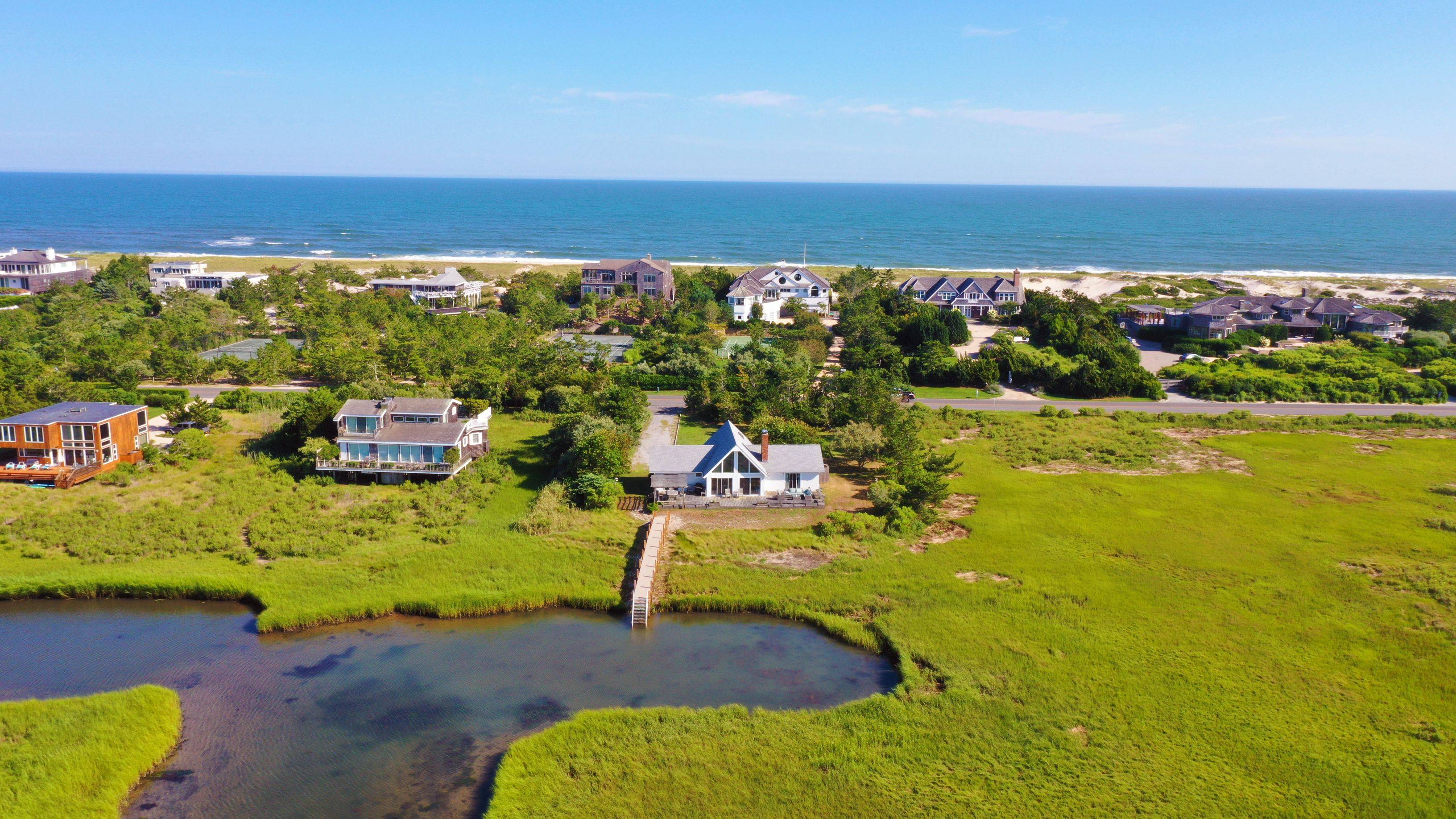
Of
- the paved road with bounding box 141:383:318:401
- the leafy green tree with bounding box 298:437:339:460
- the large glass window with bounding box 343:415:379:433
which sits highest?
the large glass window with bounding box 343:415:379:433

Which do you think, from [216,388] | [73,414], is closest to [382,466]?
[73,414]

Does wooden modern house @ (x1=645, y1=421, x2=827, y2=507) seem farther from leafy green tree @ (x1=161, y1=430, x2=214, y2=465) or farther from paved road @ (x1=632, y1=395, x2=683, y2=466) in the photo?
leafy green tree @ (x1=161, y1=430, x2=214, y2=465)

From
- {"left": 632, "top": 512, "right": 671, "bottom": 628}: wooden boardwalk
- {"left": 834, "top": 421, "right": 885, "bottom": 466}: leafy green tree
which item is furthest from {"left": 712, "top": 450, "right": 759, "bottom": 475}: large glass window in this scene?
{"left": 834, "top": 421, "right": 885, "bottom": 466}: leafy green tree

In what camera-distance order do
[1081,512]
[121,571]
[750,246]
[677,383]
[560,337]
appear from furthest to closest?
[750,246]
[560,337]
[677,383]
[1081,512]
[121,571]

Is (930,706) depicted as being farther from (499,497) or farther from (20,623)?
(20,623)

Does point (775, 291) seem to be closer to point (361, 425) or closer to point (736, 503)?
Result: point (736, 503)

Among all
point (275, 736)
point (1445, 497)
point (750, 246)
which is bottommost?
point (275, 736)

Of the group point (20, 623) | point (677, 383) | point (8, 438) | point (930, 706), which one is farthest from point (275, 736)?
point (677, 383)
